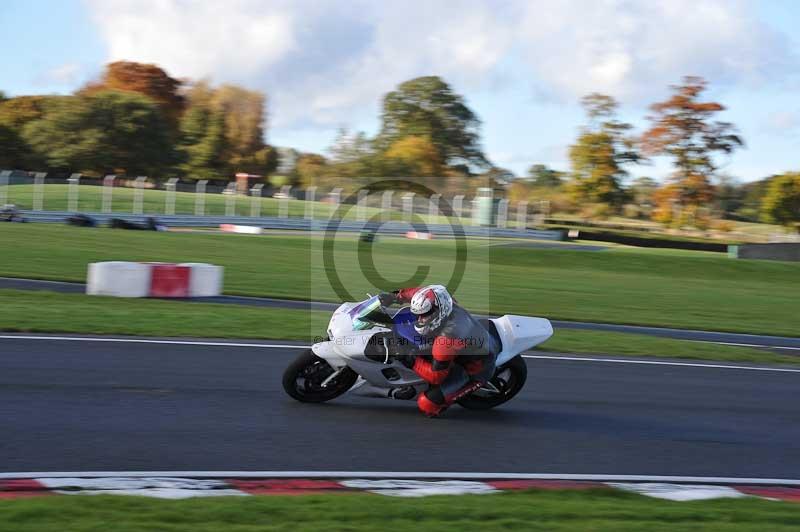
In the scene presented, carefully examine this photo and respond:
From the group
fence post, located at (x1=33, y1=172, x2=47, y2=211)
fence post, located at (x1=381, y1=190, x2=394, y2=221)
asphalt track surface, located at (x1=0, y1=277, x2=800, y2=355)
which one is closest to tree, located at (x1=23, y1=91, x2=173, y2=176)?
fence post, located at (x1=33, y1=172, x2=47, y2=211)

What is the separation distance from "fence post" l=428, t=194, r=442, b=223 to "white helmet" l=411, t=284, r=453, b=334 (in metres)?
21.9

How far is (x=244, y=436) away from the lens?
798cm

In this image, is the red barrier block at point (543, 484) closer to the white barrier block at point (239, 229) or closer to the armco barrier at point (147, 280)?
the armco barrier at point (147, 280)

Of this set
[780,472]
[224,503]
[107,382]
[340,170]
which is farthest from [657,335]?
[340,170]

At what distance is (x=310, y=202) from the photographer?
4412 centimetres

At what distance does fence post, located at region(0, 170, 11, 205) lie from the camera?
127 feet

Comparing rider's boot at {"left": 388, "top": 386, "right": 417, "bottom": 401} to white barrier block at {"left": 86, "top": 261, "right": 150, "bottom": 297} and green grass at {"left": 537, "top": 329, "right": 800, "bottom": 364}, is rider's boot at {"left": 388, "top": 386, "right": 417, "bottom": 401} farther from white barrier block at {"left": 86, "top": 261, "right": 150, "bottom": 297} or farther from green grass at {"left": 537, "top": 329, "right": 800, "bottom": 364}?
white barrier block at {"left": 86, "top": 261, "right": 150, "bottom": 297}

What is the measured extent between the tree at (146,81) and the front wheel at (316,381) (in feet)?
271

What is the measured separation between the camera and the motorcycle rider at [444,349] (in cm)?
871

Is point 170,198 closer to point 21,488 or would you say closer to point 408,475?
point 408,475

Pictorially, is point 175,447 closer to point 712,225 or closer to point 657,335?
point 657,335

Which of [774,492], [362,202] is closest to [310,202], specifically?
[362,202]

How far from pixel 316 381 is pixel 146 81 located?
87.2m

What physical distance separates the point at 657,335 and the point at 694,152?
46.6 meters
